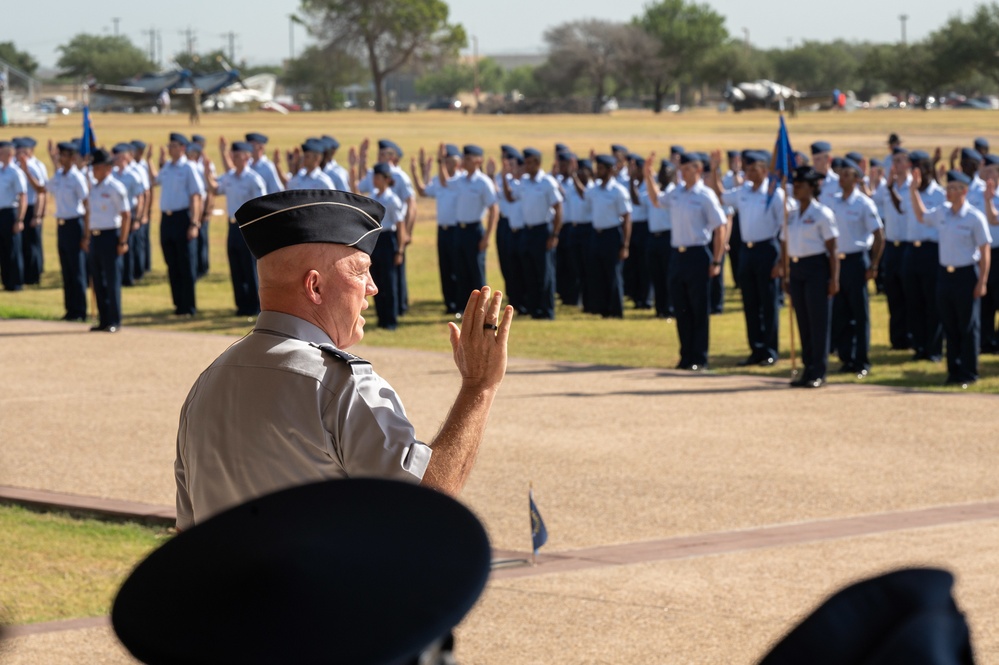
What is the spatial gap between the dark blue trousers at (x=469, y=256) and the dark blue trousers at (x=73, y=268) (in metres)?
4.31

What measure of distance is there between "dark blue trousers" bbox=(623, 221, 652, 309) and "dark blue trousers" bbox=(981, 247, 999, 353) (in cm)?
510

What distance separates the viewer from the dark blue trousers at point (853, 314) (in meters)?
13.8

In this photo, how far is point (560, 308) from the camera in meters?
20.0

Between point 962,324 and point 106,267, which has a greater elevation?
point 106,267

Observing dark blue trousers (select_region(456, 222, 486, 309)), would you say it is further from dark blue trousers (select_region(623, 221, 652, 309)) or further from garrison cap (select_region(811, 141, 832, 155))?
garrison cap (select_region(811, 141, 832, 155))

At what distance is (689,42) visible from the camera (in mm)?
110312

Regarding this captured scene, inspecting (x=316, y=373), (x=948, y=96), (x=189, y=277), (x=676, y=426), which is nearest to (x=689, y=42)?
(x=948, y=96)

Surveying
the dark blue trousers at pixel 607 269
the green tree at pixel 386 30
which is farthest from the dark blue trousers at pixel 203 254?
the green tree at pixel 386 30

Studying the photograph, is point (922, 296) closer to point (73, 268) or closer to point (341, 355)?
point (73, 268)

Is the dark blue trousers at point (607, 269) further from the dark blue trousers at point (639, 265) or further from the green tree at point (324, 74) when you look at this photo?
the green tree at point (324, 74)

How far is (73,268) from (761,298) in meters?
7.96

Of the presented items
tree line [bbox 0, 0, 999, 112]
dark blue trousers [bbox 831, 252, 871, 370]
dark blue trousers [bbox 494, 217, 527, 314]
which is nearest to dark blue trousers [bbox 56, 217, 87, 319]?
dark blue trousers [bbox 494, 217, 527, 314]

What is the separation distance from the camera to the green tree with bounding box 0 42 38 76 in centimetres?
12062

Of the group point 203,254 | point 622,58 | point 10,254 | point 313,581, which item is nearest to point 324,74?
point 622,58
